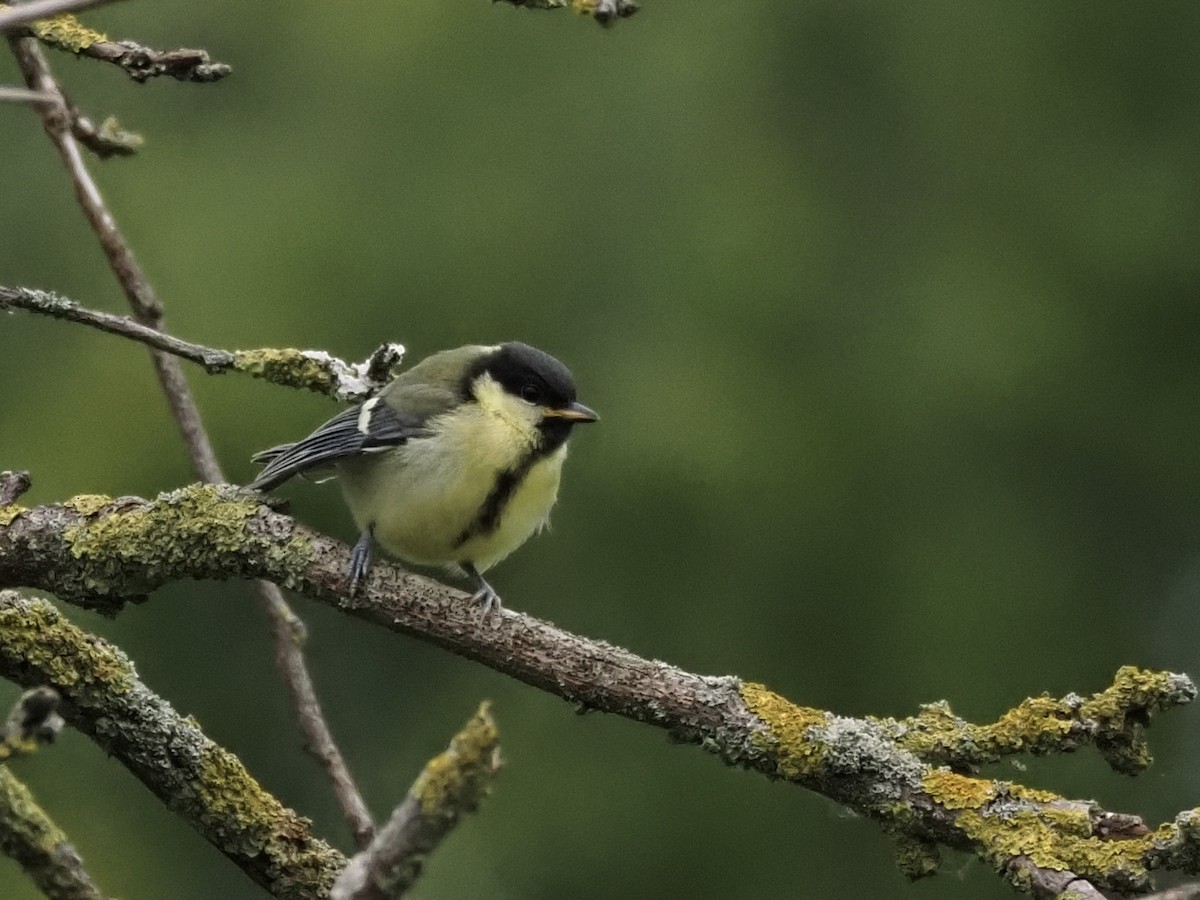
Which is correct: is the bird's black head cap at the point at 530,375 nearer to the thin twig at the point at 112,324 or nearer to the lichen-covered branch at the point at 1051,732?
the thin twig at the point at 112,324

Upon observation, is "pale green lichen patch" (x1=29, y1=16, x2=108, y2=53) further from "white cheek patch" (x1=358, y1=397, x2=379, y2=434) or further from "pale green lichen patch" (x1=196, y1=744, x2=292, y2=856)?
"pale green lichen patch" (x1=196, y1=744, x2=292, y2=856)

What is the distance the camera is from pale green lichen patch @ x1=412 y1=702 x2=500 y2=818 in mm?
1665

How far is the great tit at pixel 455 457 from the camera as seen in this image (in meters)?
3.31

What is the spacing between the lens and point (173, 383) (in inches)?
121

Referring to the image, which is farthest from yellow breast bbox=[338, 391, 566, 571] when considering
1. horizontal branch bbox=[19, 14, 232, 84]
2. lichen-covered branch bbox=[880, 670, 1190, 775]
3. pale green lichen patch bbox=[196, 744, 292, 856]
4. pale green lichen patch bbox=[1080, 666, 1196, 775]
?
pale green lichen patch bbox=[1080, 666, 1196, 775]

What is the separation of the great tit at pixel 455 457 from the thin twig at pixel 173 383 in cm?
19

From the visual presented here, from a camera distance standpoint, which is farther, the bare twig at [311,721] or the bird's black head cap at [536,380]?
the bird's black head cap at [536,380]

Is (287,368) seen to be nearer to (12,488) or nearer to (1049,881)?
(12,488)

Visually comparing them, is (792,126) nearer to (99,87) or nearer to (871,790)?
(99,87)

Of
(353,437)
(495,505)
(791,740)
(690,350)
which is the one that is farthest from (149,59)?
(690,350)

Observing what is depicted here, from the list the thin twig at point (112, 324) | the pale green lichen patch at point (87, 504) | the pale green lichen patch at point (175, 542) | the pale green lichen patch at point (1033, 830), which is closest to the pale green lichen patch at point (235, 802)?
the pale green lichen patch at point (175, 542)

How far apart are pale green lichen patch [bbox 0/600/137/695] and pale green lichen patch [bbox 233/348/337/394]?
492mm

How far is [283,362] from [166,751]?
2.13ft

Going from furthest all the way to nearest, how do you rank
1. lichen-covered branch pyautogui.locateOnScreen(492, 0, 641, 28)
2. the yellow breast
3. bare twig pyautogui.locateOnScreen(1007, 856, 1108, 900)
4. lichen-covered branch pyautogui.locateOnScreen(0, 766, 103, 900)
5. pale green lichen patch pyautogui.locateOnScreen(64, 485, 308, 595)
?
the yellow breast → pale green lichen patch pyautogui.locateOnScreen(64, 485, 308, 595) → lichen-covered branch pyautogui.locateOnScreen(492, 0, 641, 28) → bare twig pyautogui.locateOnScreen(1007, 856, 1108, 900) → lichen-covered branch pyautogui.locateOnScreen(0, 766, 103, 900)
